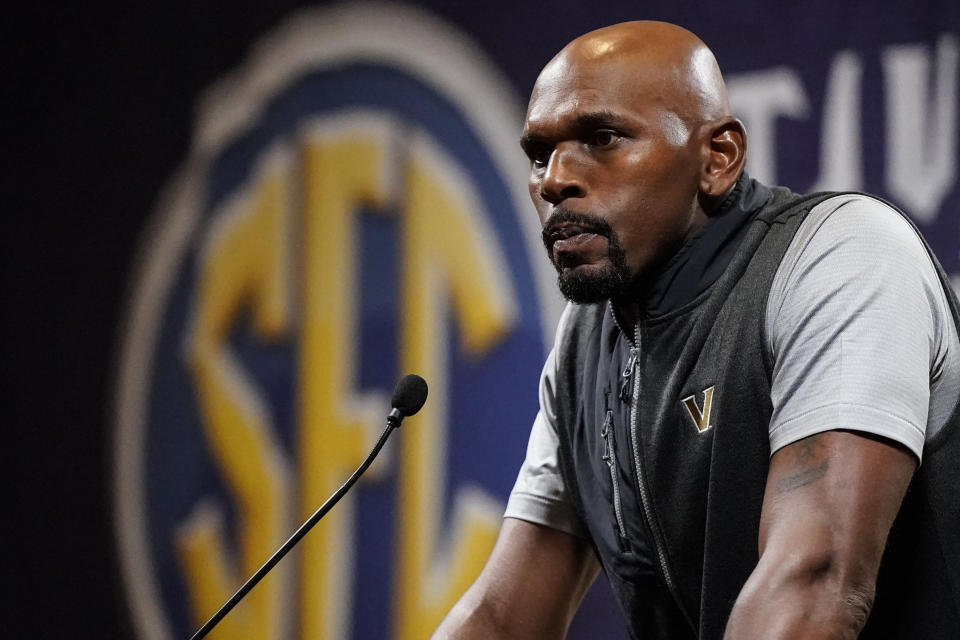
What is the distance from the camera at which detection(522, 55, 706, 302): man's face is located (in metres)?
1.41

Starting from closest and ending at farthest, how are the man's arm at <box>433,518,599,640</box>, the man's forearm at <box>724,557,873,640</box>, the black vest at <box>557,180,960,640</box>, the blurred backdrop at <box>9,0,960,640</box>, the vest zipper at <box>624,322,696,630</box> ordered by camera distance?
the man's forearm at <box>724,557,873,640</box> < the black vest at <box>557,180,960,640</box> < the vest zipper at <box>624,322,696,630</box> < the man's arm at <box>433,518,599,640</box> < the blurred backdrop at <box>9,0,960,640</box>

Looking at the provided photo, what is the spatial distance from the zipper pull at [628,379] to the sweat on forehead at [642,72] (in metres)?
0.28

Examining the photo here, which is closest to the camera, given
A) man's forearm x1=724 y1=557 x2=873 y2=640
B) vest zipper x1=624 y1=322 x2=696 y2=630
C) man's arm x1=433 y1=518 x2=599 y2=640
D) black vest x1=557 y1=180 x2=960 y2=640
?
man's forearm x1=724 y1=557 x2=873 y2=640

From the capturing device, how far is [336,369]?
2.67 m

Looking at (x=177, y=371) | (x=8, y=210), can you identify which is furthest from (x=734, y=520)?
(x=8, y=210)

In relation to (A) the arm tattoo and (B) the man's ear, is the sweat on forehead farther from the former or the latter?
(A) the arm tattoo

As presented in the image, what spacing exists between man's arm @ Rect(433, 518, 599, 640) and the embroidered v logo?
1.07 ft

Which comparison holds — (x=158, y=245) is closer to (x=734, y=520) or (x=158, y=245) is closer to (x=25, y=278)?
(x=25, y=278)

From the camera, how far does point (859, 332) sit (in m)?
1.19

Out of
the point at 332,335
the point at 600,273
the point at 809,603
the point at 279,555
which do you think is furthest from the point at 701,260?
the point at 332,335

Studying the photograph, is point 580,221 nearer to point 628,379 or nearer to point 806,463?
point 628,379

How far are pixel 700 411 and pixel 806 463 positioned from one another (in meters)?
0.20

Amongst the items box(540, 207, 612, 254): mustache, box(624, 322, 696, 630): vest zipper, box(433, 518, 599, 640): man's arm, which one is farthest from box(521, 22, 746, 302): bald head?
box(433, 518, 599, 640): man's arm

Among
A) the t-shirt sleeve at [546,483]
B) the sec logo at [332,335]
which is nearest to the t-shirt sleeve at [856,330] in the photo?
the t-shirt sleeve at [546,483]
